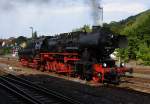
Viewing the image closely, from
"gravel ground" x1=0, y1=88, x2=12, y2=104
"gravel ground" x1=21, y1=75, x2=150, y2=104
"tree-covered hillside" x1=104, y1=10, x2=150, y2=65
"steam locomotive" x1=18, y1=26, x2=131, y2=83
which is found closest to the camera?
"gravel ground" x1=0, y1=88, x2=12, y2=104

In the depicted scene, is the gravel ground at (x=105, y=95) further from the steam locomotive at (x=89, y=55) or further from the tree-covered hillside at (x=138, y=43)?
the tree-covered hillside at (x=138, y=43)

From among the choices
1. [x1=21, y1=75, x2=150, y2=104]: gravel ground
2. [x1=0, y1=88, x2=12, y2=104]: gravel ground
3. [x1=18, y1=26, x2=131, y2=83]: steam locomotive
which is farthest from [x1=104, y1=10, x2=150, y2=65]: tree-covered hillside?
[x1=0, y1=88, x2=12, y2=104]: gravel ground

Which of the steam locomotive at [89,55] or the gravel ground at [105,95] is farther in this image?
the steam locomotive at [89,55]

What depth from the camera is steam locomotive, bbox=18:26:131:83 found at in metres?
21.7

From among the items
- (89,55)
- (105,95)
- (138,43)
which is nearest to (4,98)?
(105,95)

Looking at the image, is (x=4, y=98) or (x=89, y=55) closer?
(x=4, y=98)

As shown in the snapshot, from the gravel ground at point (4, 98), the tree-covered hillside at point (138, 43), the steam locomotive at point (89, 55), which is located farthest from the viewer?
the tree-covered hillside at point (138, 43)

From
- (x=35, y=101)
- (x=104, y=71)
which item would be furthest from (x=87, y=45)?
(x=35, y=101)

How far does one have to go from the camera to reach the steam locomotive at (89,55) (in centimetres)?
2167

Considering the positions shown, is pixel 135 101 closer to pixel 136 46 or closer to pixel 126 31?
pixel 136 46

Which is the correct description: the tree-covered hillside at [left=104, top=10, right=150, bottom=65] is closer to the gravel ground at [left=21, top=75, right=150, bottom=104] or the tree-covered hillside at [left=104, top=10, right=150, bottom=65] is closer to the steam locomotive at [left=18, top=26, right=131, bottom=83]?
the steam locomotive at [left=18, top=26, right=131, bottom=83]

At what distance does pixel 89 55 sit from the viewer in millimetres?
22766

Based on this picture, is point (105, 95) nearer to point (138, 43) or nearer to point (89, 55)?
point (89, 55)

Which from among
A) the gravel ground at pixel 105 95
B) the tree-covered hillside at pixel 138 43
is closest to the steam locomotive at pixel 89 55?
the gravel ground at pixel 105 95
